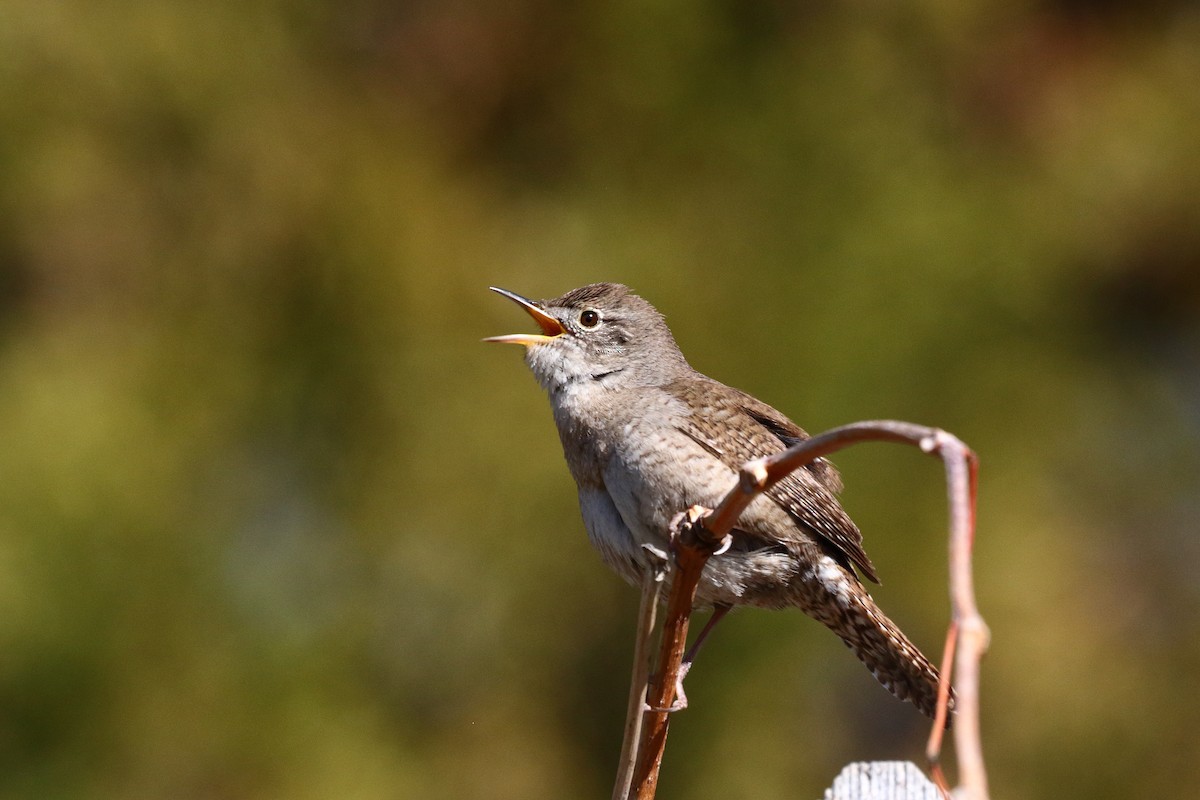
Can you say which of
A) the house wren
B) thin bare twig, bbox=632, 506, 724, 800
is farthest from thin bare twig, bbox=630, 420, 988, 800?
the house wren

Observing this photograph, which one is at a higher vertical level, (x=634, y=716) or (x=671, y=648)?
(x=671, y=648)

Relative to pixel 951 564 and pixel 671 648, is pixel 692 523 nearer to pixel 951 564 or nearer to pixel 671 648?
pixel 671 648

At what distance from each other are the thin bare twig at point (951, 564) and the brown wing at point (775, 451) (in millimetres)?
1079

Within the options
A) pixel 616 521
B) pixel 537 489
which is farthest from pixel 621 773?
pixel 537 489

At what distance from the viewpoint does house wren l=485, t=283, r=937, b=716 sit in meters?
3.11

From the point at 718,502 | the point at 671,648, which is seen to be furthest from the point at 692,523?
the point at 718,502

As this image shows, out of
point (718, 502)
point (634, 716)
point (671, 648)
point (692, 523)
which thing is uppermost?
point (718, 502)

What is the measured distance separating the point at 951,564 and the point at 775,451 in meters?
2.28

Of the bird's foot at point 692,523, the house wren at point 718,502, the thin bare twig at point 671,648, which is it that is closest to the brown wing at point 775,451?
the house wren at point 718,502

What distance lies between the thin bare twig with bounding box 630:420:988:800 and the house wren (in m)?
0.99

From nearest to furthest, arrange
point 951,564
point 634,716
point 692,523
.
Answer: point 951,564, point 634,716, point 692,523

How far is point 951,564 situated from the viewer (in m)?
1.07

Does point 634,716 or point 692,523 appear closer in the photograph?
point 634,716

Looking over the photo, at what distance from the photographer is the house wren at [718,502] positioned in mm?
3111
